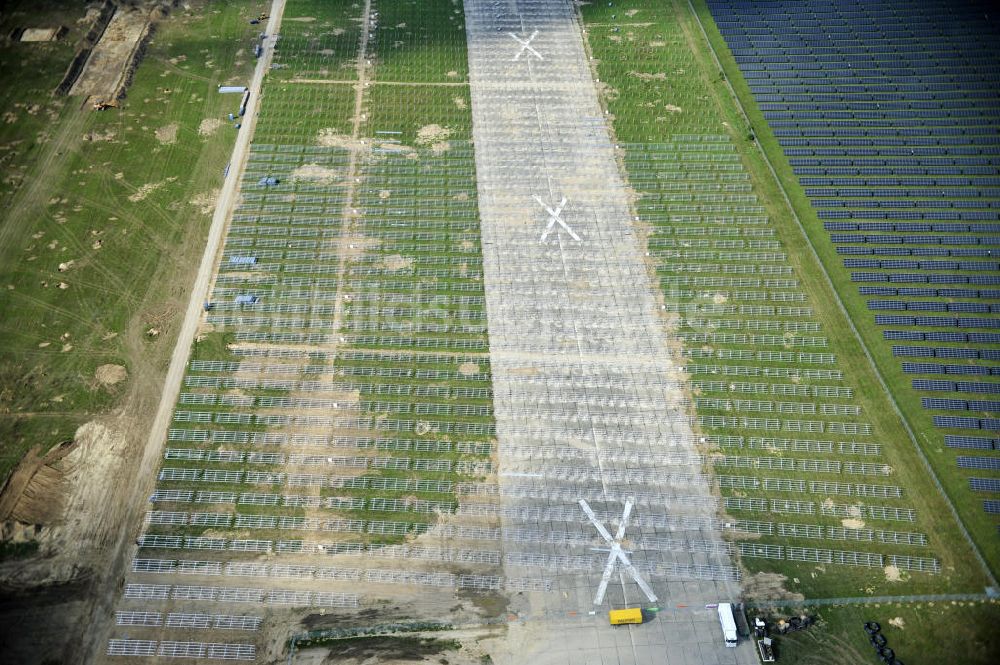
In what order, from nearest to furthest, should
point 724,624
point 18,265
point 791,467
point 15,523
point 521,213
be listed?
1. point 724,624
2. point 15,523
3. point 791,467
4. point 18,265
5. point 521,213

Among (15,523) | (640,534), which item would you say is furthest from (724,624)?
(15,523)

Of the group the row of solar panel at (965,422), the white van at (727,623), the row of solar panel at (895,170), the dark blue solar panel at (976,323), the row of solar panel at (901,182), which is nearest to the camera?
the white van at (727,623)

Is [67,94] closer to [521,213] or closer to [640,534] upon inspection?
[521,213]

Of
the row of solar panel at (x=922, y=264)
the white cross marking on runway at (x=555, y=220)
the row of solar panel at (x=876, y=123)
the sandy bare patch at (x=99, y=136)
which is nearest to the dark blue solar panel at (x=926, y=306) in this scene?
the row of solar panel at (x=922, y=264)

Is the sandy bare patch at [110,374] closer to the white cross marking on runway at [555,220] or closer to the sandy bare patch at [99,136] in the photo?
the sandy bare patch at [99,136]

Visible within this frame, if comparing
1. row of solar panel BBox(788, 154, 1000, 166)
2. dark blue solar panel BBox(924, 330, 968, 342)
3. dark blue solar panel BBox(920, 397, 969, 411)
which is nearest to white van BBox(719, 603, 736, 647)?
dark blue solar panel BBox(920, 397, 969, 411)

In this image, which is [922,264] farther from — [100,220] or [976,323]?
[100,220]

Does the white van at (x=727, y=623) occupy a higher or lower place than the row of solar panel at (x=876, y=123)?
lower
